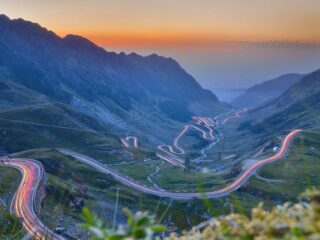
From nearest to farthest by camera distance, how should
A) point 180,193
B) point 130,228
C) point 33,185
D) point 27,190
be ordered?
point 130,228, point 27,190, point 33,185, point 180,193

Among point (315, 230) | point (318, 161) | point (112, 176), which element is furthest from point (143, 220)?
point (318, 161)

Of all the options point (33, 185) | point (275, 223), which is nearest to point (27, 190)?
point (33, 185)

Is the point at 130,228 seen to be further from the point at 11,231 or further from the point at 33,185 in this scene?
the point at 33,185

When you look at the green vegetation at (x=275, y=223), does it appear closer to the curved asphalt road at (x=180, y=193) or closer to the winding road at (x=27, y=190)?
the winding road at (x=27, y=190)

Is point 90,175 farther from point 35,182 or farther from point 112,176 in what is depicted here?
point 35,182

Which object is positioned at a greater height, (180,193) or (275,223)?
(275,223)

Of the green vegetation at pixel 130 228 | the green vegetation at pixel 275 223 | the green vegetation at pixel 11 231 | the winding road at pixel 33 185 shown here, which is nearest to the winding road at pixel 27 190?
the winding road at pixel 33 185

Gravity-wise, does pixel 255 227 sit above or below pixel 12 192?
above
